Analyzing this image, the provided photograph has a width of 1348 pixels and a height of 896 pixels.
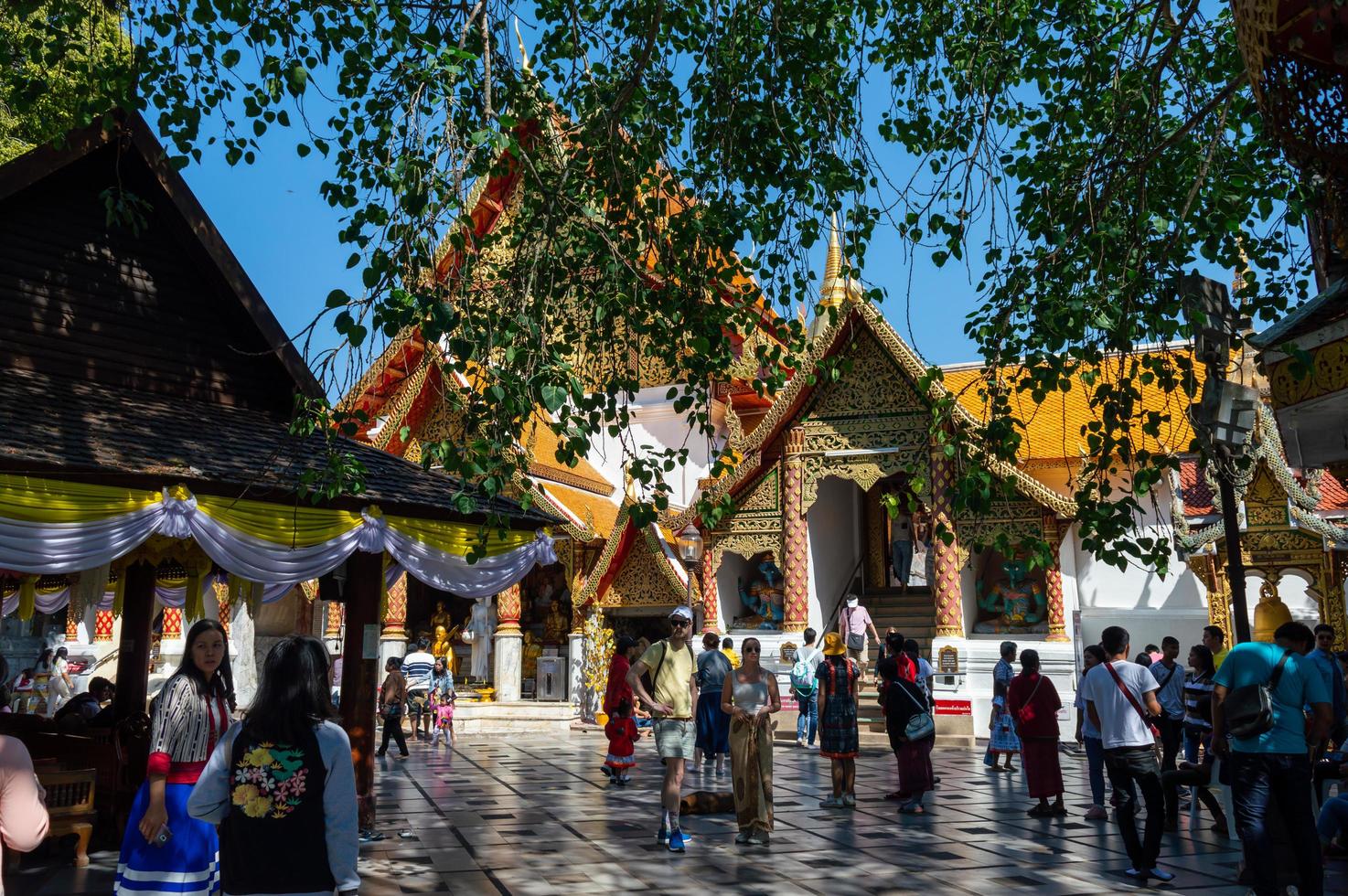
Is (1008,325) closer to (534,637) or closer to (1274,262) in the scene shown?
(1274,262)

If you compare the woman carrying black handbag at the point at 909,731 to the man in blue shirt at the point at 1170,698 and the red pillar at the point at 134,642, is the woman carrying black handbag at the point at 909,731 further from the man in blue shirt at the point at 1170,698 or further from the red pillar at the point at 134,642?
the red pillar at the point at 134,642

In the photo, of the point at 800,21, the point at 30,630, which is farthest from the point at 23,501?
the point at 30,630

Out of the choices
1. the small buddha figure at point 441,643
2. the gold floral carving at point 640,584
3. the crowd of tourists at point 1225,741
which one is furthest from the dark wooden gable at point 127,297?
the small buddha figure at point 441,643

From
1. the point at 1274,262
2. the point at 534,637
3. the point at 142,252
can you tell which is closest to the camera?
the point at 1274,262

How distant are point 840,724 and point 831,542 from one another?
971 centimetres

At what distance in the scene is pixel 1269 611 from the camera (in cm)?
1479

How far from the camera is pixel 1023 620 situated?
51.9ft

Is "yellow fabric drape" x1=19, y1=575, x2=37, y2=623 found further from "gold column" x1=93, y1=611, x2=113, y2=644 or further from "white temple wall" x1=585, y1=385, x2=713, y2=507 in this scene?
"gold column" x1=93, y1=611, x2=113, y2=644

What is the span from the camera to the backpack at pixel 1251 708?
5.23 m

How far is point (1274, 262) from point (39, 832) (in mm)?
7041

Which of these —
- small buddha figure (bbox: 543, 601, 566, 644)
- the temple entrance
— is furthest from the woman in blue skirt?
small buddha figure (bbox: 543, 601, 566, 644)

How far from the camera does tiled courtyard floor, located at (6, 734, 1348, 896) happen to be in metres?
6.21

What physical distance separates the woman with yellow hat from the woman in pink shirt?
6452 millimetres

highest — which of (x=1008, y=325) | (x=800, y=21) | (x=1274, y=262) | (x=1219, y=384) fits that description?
(x=800, y=21)
